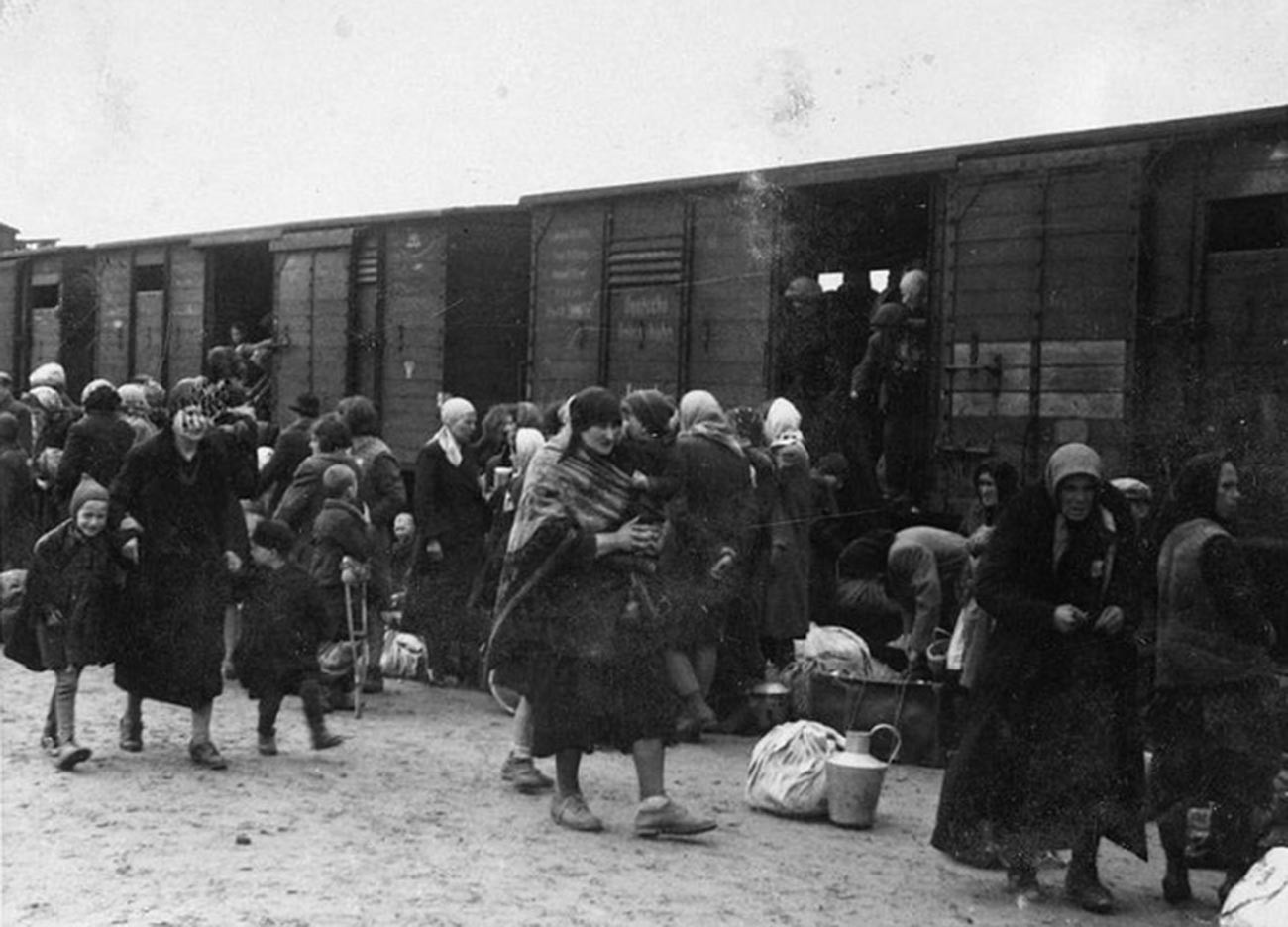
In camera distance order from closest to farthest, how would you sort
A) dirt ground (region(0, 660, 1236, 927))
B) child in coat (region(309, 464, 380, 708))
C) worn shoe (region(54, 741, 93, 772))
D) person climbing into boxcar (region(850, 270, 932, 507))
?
1. dirt ground (region(0, 660, 1236, 927))
2. worn shoe (region(54, 741, 93, 772))
3. child in coat (region(309, 464, 380, 708))
4. person climbing into boxcar (region(850, 270, 932, 507))

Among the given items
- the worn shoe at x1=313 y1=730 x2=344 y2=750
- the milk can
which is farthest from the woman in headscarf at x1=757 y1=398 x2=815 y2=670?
the worn shoe at x1=313 y1=730 x2=344 y2=750

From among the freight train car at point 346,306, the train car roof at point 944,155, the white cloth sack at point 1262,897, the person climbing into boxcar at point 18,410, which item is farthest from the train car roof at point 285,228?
the white cloth sack at point 1262,897

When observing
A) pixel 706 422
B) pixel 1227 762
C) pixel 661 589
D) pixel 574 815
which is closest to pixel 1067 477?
pixel 1227 762

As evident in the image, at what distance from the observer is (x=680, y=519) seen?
26.5 ft

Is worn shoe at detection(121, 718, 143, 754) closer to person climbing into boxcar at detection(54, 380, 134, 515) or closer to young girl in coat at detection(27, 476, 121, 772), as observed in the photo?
young girl in coat at detection(27, 476, 121, 772)

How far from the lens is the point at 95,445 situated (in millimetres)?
9781

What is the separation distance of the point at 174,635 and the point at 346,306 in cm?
955

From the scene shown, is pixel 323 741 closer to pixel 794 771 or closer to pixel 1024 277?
pixel 794 771

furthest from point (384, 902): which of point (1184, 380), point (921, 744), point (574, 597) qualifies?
point (1184, 380)

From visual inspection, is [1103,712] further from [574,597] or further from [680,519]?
[680,519]

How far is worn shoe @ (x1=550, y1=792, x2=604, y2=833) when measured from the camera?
6.42 metres

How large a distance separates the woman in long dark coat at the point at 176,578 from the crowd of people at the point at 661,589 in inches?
0.6

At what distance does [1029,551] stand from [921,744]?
9.48ft

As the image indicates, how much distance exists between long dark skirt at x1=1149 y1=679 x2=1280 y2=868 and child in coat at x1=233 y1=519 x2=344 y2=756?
4355 mm
